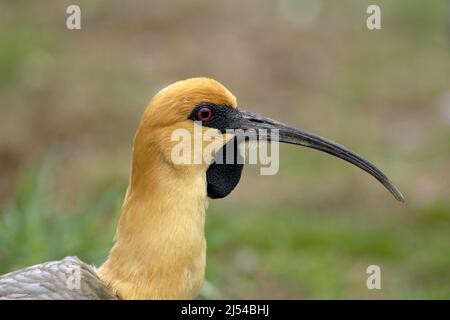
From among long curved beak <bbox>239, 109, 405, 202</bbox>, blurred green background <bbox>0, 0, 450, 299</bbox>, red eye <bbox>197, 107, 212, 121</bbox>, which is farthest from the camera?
blurred green background <bbox>0, 0, 450, 299</bbox>

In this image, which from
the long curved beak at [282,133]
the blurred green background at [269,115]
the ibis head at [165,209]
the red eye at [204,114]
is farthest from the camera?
the blurred green background at [269,115]

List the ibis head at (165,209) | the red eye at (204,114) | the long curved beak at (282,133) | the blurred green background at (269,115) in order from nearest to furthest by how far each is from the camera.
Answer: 1. the ibis head at (165,209)
2. the red eye at (204,114)
3. the long curved beak at (282,133)
4. the blurred green background at (269,115)

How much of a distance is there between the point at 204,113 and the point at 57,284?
3.13 feet

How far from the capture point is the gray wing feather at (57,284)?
3.90 m

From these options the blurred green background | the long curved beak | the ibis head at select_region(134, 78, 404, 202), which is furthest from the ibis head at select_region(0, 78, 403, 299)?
the blurred green background

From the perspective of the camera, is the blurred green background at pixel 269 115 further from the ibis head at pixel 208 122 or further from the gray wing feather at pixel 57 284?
the ibis head at pixel 208 122

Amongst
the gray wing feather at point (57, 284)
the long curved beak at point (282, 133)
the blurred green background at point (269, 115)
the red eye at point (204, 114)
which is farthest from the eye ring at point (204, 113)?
the blurred green background at point (269, 115)

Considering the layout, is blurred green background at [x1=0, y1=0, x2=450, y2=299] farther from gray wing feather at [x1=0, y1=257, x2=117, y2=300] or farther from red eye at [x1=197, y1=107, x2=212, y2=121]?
red eye at [x1=197, y1=107, x2=212, y2=121]

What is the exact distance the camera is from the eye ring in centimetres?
398

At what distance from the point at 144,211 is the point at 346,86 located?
18.3 ft

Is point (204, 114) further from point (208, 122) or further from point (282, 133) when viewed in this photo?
point (282, 133)

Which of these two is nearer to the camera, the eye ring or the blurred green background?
the eye ring

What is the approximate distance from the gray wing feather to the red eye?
2.67 ft

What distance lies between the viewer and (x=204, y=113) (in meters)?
3.99
